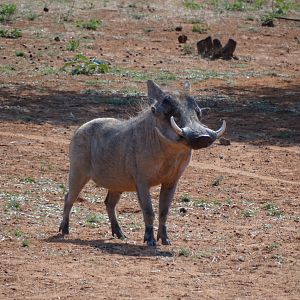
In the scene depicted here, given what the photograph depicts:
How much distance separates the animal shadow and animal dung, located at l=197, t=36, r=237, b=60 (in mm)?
14546

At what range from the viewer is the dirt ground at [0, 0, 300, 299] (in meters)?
8.95

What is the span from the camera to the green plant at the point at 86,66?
875 inches

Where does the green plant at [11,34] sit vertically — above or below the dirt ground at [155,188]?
below

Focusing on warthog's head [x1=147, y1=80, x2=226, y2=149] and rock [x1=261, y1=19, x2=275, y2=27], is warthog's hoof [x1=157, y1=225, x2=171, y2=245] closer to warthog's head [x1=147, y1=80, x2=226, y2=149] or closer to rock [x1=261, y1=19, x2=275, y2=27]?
warthog's head [x1=147, y1=80, x2=226, y2=149]

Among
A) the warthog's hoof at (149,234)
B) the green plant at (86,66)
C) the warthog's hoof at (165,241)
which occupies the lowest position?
the green plant at (86,66)

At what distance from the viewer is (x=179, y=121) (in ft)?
33.2

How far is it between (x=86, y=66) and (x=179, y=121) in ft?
40.7

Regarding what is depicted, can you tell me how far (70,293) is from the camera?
27.0 ft

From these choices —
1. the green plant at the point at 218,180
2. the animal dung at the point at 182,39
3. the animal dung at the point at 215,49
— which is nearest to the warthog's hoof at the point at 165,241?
the green plant at the point at 218,180

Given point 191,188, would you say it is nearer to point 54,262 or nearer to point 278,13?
point 54,262

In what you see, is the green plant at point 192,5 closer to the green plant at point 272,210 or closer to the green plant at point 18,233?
the green plant at point 272,210

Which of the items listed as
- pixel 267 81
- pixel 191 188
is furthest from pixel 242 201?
pixel 267 81

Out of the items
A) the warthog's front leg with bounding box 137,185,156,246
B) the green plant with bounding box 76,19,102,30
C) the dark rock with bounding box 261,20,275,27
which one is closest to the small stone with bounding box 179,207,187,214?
the warthog's front leg with bounding box 137,185,156,246

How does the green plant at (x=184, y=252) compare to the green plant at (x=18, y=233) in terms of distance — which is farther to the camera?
the green plant at (x=18, y=233)
